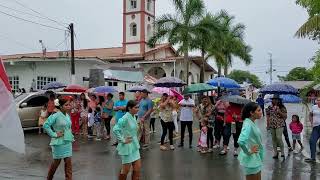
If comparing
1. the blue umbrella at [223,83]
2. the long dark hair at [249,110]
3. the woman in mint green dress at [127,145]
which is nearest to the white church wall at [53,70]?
the blue umbrella at [223,83]

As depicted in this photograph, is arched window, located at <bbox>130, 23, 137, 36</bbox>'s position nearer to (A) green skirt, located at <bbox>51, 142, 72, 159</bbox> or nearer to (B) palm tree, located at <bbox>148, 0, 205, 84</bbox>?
(B) palm tree, located at <bbox>148, 0, 205, 84</bbox>

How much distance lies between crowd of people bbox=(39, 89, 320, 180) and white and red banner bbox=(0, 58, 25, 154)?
312cm

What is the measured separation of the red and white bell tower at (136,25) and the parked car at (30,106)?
25.3 m

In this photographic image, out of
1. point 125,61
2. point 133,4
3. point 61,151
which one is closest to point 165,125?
point 61,151

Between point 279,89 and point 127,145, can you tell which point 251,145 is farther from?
point 279,89

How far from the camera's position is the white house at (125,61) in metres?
35.3

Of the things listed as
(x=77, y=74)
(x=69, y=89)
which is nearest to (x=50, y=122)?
(x=69, y=89)

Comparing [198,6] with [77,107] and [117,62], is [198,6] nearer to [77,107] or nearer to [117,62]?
[117,62]

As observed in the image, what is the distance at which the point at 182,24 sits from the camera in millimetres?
32125

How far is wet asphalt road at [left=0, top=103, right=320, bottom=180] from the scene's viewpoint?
9.84 m

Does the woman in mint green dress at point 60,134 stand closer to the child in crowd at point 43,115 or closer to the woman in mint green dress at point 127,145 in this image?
the woman in mint green dress at point 127,145

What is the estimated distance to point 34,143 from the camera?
50.0 ft

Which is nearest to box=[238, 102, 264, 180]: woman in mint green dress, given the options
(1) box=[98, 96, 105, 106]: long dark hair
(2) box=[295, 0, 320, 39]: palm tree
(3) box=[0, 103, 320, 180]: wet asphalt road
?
(3) box=[0, 103, 320, 180]: wet asphalt road

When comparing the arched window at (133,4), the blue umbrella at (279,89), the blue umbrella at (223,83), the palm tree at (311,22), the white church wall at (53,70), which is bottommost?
the blue umbrella at (279,89)
